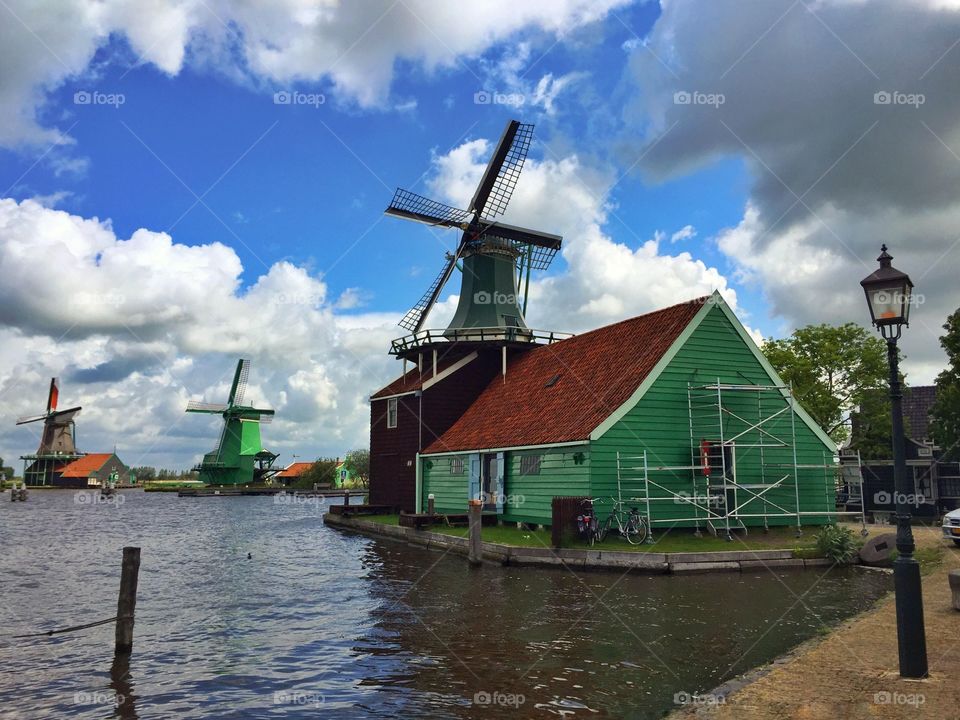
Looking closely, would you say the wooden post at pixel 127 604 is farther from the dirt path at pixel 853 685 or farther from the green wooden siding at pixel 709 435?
the green wooden siding at pixel 709 435

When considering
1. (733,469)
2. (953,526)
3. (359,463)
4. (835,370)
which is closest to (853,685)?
(733,469)

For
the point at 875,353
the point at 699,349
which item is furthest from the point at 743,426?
the point at 875,353

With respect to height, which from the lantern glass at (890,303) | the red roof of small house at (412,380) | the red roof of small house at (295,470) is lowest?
the red roof of small house at (295,470)

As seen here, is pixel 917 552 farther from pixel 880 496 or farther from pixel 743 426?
pixel 880 496

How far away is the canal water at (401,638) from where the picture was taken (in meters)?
9.32

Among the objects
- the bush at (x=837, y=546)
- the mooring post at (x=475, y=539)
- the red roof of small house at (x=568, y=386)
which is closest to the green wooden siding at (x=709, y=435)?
the red roof of small house at (x=568, y=386)

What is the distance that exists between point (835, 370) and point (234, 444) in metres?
85.8

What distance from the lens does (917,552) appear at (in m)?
20.6

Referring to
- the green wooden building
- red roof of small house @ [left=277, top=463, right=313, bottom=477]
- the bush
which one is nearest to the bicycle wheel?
the green wooden building

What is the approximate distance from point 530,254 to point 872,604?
2974cm

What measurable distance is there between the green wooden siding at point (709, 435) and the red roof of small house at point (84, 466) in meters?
121

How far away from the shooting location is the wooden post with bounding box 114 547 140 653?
12172mm

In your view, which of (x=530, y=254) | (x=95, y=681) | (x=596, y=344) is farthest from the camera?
(x=530, y=254)

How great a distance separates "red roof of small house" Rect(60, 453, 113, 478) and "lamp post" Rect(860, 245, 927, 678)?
435 ft
